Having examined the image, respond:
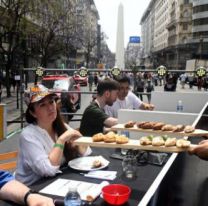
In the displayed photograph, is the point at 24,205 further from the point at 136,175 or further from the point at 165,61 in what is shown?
the point at 165,61

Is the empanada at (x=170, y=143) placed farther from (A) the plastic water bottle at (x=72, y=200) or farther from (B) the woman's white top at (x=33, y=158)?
(A) the plastic water bottle at (x=72, y=200)

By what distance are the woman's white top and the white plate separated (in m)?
0.21

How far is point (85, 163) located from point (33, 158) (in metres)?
0.55

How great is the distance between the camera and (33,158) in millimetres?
3273

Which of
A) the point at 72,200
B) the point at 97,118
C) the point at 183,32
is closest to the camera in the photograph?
the point at 72,200

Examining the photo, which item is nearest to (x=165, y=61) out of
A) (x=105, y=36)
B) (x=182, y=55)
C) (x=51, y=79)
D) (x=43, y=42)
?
(x=182, y=55)

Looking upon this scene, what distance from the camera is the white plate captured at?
3432 millimetres

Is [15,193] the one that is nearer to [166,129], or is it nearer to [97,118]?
[166,129]

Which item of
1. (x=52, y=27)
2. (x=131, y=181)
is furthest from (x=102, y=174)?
(x=52, y=27)

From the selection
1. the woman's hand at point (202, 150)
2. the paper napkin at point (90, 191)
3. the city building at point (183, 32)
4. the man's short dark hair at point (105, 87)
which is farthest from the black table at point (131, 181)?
the city building at point (183, 32)

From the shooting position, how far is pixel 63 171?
11.2ft

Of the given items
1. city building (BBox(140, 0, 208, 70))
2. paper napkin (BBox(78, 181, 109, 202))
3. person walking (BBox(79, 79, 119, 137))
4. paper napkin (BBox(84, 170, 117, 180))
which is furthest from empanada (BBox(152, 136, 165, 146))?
city building (BBox(140, 0, 208, 70))

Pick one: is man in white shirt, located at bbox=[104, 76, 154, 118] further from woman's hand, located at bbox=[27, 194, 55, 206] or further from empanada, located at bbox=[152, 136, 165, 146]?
woman's hand, located at bbox=[27, 194, 55, 206]

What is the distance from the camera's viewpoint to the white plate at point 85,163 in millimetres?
3432
